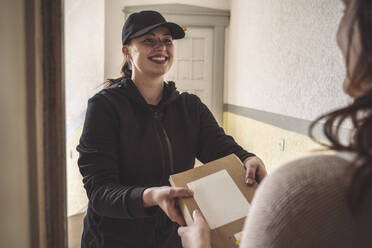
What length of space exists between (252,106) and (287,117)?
103 cm

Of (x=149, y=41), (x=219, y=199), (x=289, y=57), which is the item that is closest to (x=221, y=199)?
(x=219, y=199)

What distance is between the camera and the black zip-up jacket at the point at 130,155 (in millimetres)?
1105

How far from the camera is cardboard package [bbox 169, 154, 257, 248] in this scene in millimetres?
840

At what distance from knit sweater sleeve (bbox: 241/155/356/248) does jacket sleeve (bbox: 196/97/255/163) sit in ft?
2.97

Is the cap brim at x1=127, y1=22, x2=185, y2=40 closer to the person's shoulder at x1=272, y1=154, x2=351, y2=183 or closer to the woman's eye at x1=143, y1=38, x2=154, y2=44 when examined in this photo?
the woman's eye at x1=143, y1=38, x2=154, y2=44

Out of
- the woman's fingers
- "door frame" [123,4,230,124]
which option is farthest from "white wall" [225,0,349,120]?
the woman's fingers

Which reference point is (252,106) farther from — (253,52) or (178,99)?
(178,99)

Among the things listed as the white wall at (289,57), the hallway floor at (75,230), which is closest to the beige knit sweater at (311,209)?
the white wall at (289,57)

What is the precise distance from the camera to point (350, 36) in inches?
17.6

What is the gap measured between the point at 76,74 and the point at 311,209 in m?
3.51

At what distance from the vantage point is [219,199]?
0.93m

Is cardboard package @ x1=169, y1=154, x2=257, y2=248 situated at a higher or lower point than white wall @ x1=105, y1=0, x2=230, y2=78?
lower

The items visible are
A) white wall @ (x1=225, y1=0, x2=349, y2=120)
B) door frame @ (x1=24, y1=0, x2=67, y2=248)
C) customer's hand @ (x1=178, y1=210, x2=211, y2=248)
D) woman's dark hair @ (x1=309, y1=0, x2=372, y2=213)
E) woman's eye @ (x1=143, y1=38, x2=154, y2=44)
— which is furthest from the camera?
white wall @ (x1=225, y1=0, x2=349, y2=120)

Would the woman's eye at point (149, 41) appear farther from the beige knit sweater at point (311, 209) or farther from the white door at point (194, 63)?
the white door at point (194, 63)
